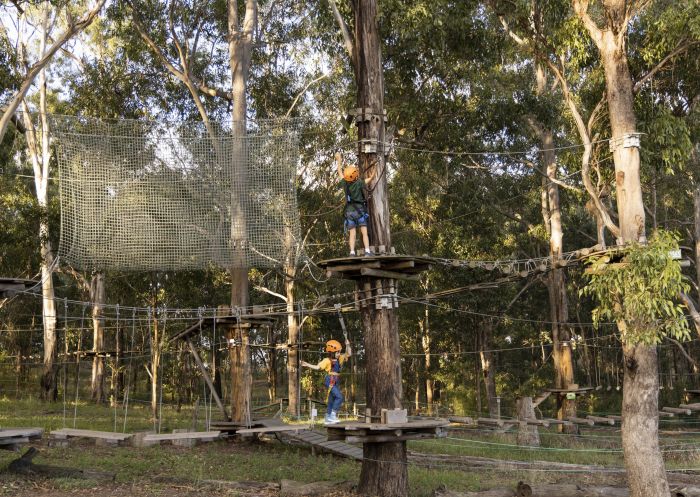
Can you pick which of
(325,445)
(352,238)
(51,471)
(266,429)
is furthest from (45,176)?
(352,238)

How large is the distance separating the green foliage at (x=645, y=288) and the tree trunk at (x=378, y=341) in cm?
245

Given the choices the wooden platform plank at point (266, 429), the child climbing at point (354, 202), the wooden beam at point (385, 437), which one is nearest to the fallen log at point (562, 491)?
the wooden beam at point (385, 437)

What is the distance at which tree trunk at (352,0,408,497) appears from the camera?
8344 millimetres

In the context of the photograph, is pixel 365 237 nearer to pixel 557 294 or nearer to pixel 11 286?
pixel 11 286

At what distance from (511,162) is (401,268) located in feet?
45.2

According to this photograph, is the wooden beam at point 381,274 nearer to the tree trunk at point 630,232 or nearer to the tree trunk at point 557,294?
the tree trunk at point 630,232

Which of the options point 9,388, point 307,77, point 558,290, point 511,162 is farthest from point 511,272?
point 9,388

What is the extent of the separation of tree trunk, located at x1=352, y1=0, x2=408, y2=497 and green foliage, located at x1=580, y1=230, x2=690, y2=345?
2449 mm

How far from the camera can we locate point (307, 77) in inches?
739

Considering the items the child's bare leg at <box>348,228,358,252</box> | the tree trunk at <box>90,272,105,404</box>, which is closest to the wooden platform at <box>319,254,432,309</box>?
the child's bare leg at <box>348,228,358,252</box>

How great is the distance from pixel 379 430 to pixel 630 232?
149 inches

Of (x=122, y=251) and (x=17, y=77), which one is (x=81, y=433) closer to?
(x=122, y=251)

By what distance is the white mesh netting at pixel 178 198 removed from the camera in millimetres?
10047

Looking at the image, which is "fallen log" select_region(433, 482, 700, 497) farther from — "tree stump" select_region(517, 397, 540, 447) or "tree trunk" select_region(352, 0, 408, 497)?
"tree stump" select_region(517, 397, 540, 447)
